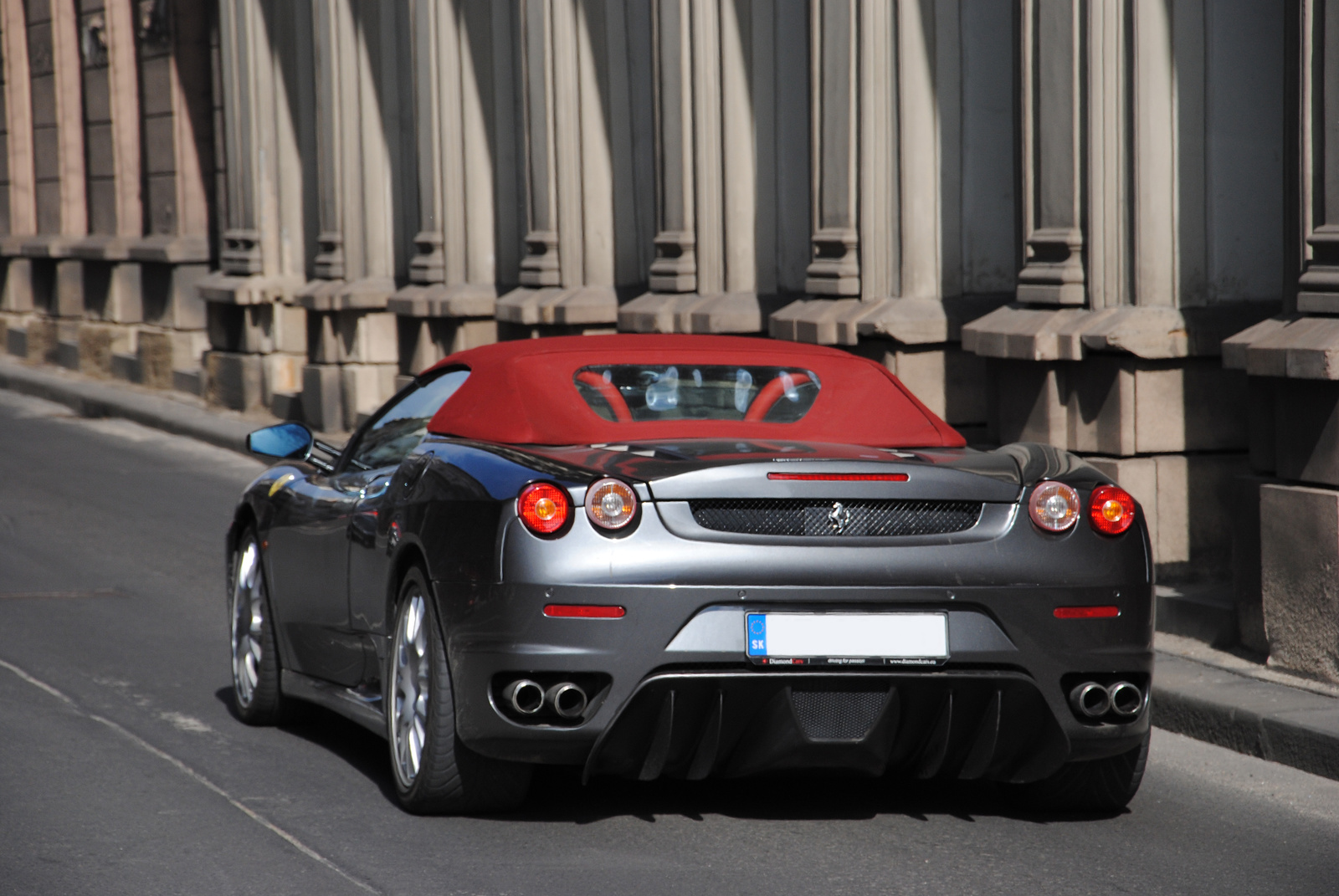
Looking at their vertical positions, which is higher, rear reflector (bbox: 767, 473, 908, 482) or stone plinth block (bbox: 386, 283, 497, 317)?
stone plinth block (bbox: 386, 283, 497, 317)

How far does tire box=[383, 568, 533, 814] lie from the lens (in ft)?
17.7

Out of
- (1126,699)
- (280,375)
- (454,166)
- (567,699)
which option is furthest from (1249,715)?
(280,375)

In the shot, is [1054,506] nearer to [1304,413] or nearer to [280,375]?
[1304,413]

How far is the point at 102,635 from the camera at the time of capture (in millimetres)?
9055

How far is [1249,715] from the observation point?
22.6ft

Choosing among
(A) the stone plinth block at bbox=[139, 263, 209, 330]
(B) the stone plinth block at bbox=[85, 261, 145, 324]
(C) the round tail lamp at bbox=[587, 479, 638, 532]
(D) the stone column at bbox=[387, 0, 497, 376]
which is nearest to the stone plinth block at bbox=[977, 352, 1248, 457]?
(C) the round tail lamp at bbox=[587, 479, 638, 532]

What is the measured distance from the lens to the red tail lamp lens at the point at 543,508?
5113mm

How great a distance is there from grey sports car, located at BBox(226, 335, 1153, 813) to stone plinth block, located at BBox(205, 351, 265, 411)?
16331 mm

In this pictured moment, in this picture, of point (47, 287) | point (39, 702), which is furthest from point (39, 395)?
point (39, 702)

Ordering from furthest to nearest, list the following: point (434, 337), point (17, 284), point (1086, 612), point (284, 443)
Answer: point (17, 284) < point (434, 337) < point (284, 443) < point (1086, 612)

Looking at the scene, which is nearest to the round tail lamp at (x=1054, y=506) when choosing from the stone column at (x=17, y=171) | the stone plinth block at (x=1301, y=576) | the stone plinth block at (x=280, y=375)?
the stone plinth block at (x=1301, y=576)

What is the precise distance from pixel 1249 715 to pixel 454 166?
43.5ft

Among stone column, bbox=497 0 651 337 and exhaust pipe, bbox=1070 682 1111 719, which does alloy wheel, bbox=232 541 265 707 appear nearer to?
exhaust pipe, bbox=1070 682 1111 719

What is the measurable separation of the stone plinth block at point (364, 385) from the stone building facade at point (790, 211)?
4 cm
